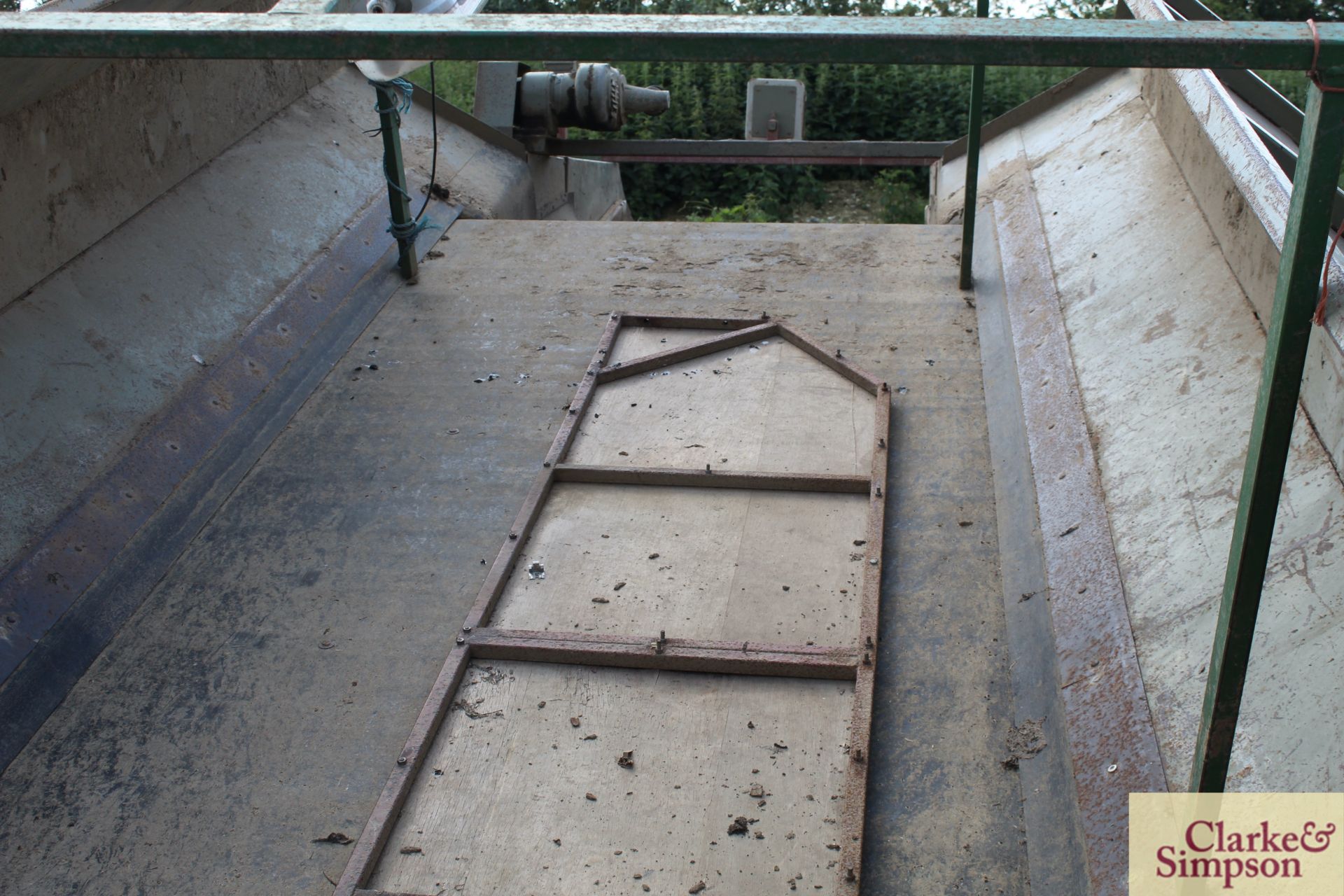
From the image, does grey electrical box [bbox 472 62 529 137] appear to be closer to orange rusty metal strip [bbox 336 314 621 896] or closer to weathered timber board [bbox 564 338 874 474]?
weathered timber board [bbox 564 338 874 474]

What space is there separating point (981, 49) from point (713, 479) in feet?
5.96

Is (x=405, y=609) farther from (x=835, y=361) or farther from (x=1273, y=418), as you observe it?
(x=1273, y=418)

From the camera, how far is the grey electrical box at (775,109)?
775cm

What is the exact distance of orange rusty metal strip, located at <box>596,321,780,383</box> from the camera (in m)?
3.94

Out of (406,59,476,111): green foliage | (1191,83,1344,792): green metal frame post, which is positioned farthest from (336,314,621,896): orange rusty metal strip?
(406,59,476,111): green foliage

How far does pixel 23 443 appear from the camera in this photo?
2.98 meters

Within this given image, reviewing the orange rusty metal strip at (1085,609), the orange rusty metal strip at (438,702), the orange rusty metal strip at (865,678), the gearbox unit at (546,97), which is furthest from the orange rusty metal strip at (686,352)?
the gearbox unit at (546,97)

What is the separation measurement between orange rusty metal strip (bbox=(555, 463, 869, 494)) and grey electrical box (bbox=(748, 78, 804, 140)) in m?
4.99

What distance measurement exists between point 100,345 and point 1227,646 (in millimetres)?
3059

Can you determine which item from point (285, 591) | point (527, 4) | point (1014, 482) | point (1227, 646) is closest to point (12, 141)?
point (285, 591)

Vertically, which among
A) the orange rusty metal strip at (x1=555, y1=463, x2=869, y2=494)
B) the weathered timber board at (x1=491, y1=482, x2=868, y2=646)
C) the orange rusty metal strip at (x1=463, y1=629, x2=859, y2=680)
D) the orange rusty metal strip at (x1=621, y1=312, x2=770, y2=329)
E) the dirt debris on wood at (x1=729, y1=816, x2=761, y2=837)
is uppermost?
the orange rusty metal strip at (x1=621, y1=312, x2=770, y2=329)

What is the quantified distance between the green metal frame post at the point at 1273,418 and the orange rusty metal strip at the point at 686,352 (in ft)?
7.89

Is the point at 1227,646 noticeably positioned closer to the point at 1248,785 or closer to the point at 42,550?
the point at 1248,785

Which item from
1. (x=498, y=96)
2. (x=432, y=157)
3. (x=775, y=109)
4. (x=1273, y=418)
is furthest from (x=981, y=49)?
(x=775, y=109)
